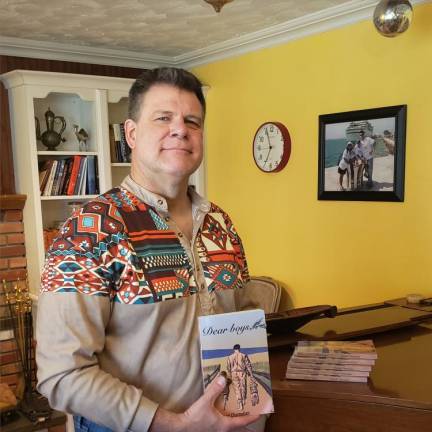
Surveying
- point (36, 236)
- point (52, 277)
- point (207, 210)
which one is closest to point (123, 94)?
point (36, 236)

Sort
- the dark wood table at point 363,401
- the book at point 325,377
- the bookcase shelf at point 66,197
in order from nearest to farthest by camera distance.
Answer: the dark wood table at point 363,401 < the book at point 325,377 < the bookcase shelf at point 66,197

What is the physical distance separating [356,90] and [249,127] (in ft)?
2.80

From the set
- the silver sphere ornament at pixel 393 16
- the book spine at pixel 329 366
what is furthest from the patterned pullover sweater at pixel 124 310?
the silver sphere ornament at pixel 393 16

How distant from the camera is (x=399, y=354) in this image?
1622mm

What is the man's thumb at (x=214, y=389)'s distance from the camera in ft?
3.31

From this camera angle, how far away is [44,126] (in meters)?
3.23

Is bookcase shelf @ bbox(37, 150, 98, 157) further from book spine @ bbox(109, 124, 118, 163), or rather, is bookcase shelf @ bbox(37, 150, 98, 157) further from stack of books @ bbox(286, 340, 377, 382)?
stack of books @ bbox(286, 340, 377, 382)

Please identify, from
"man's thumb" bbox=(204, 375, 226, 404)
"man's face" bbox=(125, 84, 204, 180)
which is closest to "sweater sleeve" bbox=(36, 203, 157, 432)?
"man's thumb" bbox=(204, 375, 226, 404)

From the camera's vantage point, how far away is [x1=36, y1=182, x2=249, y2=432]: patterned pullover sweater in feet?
3.11

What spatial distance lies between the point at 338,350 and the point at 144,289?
0.72 m

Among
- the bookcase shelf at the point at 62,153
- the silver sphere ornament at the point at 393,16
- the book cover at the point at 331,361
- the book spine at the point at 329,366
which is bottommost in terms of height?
the book spine at the point at 329,366

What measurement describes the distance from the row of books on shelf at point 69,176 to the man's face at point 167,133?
2169 millimetres

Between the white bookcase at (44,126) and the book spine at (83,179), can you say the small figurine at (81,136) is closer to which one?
the white bookcase at (44,126)

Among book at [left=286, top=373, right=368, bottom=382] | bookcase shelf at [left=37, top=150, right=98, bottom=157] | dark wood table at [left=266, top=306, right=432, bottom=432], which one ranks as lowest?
dark wood table at [left=266, top=306, right=432, bottom=432]
